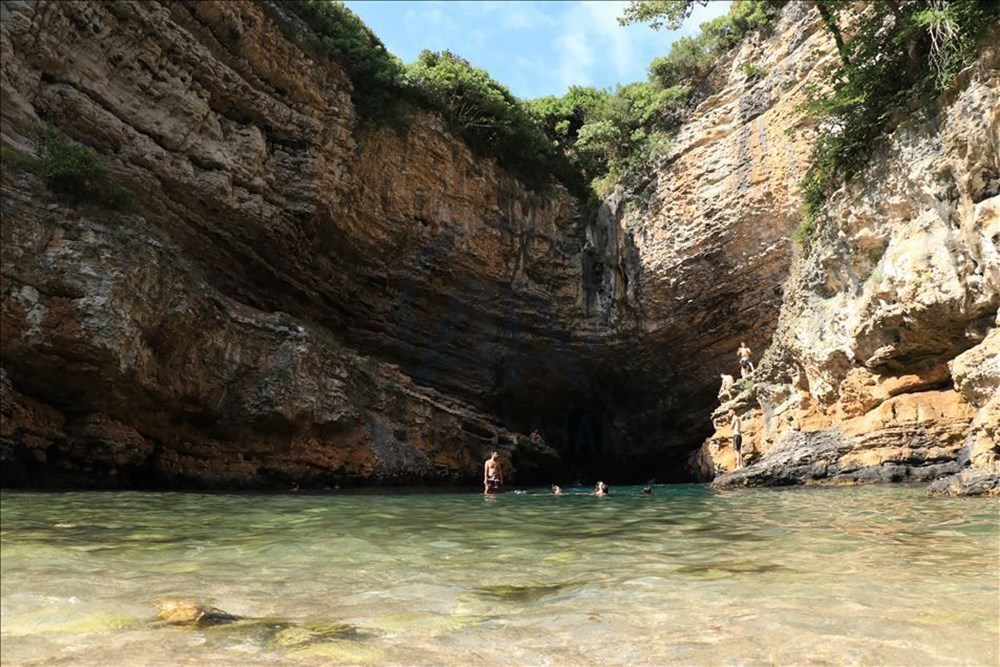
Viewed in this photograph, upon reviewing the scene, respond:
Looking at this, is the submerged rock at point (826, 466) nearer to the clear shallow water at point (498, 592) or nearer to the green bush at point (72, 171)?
the clear shallow water at point (498, 592)

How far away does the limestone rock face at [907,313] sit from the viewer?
9516 mm

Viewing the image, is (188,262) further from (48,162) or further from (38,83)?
(38,83)

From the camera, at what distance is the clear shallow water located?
2.29 metres

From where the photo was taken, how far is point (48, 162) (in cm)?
1041

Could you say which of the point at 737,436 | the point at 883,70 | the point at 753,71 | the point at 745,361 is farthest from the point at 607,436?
the point at 883,70

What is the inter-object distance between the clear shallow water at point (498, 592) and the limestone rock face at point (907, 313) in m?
5.44

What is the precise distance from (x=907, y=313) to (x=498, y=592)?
10953 mm

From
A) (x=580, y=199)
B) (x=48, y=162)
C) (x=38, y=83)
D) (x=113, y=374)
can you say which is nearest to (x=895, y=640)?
(x=113, y=374)

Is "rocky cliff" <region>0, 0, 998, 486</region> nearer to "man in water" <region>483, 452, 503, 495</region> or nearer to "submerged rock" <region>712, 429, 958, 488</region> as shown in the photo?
"submerged rock" <region>712, 429, 958, 488</region>

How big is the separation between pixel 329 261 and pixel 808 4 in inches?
562

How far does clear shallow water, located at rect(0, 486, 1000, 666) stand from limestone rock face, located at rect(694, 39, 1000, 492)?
5444 mm

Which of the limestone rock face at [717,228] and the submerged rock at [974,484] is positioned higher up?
the limestone rock face at [717,228]

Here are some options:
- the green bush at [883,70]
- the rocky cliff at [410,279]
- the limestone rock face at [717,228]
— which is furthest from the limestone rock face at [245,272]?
the green bush at [883,70]

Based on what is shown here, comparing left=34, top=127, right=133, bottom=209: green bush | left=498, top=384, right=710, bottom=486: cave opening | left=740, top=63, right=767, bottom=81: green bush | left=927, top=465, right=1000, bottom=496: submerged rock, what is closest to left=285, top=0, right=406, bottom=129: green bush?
left=34, top=127, right=133, bottom=209: green bush
